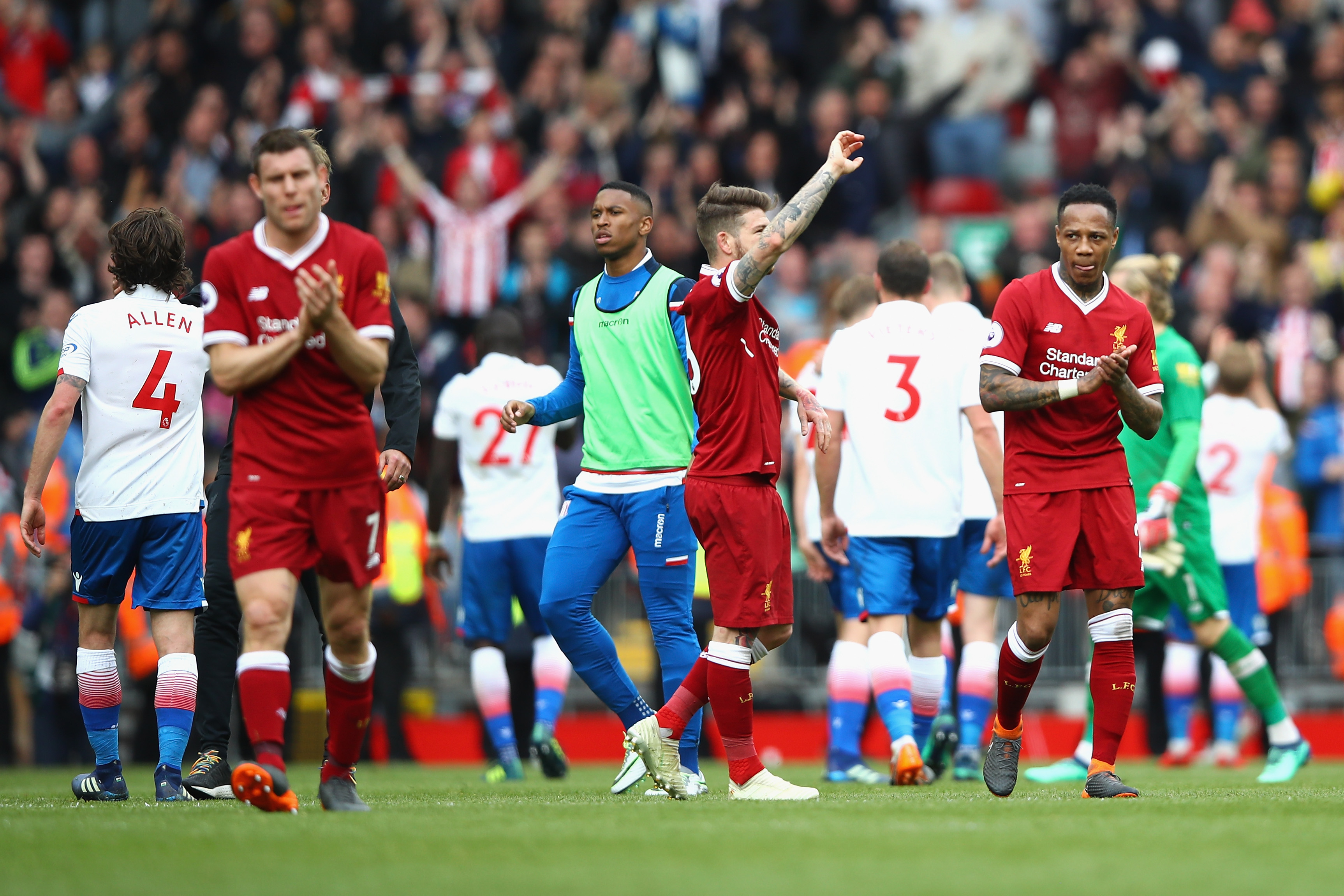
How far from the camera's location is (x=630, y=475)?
803cm

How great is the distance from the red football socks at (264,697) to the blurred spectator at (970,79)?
1392cm

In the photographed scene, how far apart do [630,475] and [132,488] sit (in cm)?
233

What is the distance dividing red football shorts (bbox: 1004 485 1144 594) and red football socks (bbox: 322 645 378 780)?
2.75 meters

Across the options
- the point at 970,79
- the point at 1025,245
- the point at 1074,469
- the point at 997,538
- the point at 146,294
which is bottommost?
the point at 997,538

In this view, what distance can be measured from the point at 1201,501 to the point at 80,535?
20.8ft

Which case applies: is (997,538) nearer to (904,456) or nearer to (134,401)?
(904,456)

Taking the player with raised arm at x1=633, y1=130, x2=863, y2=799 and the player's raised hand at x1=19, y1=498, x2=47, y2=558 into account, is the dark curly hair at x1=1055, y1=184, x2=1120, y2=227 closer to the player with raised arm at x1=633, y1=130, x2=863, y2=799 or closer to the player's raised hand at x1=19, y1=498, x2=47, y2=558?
the player with raised arm at x1=633, y1=130, x2=863, y2=799

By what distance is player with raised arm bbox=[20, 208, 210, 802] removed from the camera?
26.5 ft

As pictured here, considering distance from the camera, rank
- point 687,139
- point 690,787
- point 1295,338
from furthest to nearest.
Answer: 1. point 687,139
2. point 1295,338
3. point 690,787

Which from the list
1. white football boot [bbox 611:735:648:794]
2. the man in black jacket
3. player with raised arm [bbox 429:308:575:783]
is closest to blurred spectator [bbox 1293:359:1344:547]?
player with raised arm [bbox 429:308:575:783]

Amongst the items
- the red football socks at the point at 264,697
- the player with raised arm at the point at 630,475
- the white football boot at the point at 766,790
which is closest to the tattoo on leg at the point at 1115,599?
the white football boot at the point at 766,790

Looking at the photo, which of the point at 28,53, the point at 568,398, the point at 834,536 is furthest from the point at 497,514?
the point at 28,53

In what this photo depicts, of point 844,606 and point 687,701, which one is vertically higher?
point 844,606

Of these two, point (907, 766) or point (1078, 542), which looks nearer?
point (1078, 542)
